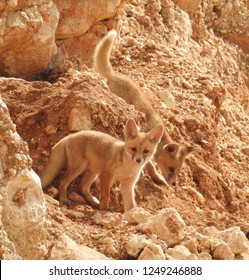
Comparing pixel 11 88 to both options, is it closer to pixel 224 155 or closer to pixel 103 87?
pixel 103 87

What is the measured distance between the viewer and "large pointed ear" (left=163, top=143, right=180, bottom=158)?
41.1ft

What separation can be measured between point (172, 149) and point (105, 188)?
3169mm

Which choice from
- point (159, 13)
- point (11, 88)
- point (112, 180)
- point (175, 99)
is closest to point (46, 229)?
point (112, 180)

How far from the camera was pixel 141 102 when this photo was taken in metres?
13.1

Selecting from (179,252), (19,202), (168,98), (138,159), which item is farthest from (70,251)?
(168,98)

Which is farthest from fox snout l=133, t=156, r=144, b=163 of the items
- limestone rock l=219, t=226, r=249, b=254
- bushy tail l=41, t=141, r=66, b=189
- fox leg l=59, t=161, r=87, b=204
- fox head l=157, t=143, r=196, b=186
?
fox head l=157, t=143, r=196, b=186

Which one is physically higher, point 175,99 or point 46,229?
point 46,229

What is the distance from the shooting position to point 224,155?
588 inches

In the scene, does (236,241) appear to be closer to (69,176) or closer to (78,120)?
(69,176)

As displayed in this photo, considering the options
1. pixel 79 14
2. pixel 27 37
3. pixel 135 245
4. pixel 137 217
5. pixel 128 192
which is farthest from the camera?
pixel 79 14

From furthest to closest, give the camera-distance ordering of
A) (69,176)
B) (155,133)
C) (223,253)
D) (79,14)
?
(79,14) → (155,133) → (69,176) → (223,253)

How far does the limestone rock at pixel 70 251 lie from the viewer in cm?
700

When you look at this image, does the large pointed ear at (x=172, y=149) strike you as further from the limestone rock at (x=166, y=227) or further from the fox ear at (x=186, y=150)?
the limestone rock at (x=166, y=227)

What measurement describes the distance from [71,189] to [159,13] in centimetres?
726
